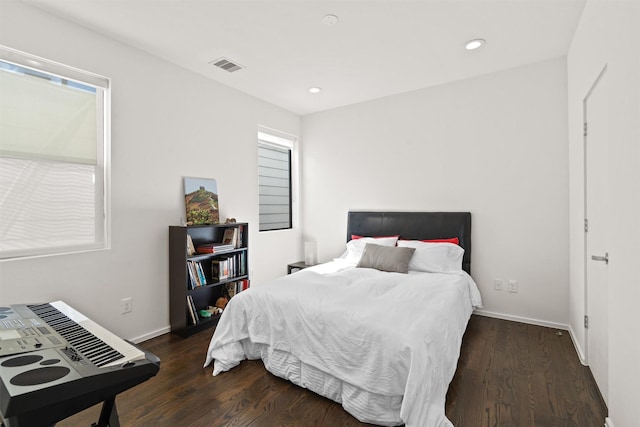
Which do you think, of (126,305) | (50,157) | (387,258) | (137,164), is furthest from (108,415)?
(387,258)

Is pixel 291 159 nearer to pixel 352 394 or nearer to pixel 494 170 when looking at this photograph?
pixel 494 170

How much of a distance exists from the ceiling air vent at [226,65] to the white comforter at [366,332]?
220 cm

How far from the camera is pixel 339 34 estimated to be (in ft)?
8.86

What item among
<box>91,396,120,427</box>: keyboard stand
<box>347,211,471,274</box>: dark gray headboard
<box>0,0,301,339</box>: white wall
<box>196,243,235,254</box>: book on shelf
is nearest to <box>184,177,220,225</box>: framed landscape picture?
<box>0,0,301,339</box>: white wall

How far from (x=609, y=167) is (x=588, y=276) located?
1.00 meters

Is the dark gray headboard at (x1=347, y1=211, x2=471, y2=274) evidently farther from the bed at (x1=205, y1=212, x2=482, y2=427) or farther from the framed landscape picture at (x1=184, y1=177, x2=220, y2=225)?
the framed landscape picture at (x1=184, y1=177, x2=220, y2=225)

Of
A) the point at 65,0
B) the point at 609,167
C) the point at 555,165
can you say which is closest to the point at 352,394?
the point at 609,167

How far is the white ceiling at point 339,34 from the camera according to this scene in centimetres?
235

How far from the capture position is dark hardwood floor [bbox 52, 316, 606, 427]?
6.09 feet

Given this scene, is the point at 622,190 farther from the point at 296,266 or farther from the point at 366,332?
the point at 296,266

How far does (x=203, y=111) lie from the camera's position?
140 inches

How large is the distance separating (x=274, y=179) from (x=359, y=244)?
65.3 inches

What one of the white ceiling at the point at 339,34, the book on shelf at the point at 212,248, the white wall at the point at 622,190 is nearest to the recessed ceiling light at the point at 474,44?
the white ceiling at the point at 339,34

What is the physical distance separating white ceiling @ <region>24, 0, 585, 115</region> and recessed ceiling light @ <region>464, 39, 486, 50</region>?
0.05 meters
